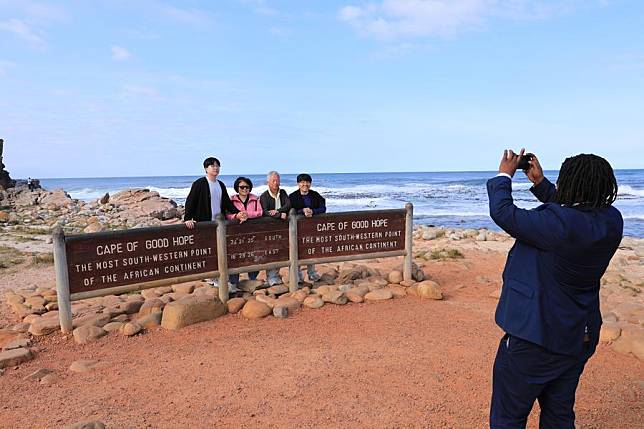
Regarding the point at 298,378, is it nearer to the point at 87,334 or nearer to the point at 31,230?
the point at 87,334

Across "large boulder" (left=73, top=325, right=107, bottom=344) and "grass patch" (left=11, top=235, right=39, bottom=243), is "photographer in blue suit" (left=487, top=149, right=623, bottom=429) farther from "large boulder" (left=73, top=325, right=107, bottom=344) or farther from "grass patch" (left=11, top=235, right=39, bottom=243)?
"grass patch" (left=11, top=235, right=39, bottom=243)

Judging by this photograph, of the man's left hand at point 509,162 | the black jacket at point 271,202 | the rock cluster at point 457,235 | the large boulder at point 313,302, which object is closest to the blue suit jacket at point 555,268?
the man's left hand at point 509,162

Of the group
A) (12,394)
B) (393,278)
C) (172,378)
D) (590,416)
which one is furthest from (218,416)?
(393,278)

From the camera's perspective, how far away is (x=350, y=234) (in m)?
7.05

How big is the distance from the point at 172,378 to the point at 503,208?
3274 millimetres

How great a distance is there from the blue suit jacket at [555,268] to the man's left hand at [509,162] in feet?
0.48

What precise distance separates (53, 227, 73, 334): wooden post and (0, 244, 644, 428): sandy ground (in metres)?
0.21

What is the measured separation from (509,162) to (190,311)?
4212mm

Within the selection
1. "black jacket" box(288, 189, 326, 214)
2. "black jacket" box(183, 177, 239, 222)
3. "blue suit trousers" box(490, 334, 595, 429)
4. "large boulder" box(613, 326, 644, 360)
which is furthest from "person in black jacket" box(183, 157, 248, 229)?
"large boulder" box(613, 326, 644, 360)

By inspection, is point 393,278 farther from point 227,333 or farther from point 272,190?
point 227,333

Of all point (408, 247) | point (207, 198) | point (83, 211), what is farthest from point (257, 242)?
point (83, 211)

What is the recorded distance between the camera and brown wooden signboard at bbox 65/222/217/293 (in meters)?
5.24

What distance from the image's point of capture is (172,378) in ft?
13.7

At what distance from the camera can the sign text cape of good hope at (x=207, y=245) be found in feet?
17.4
